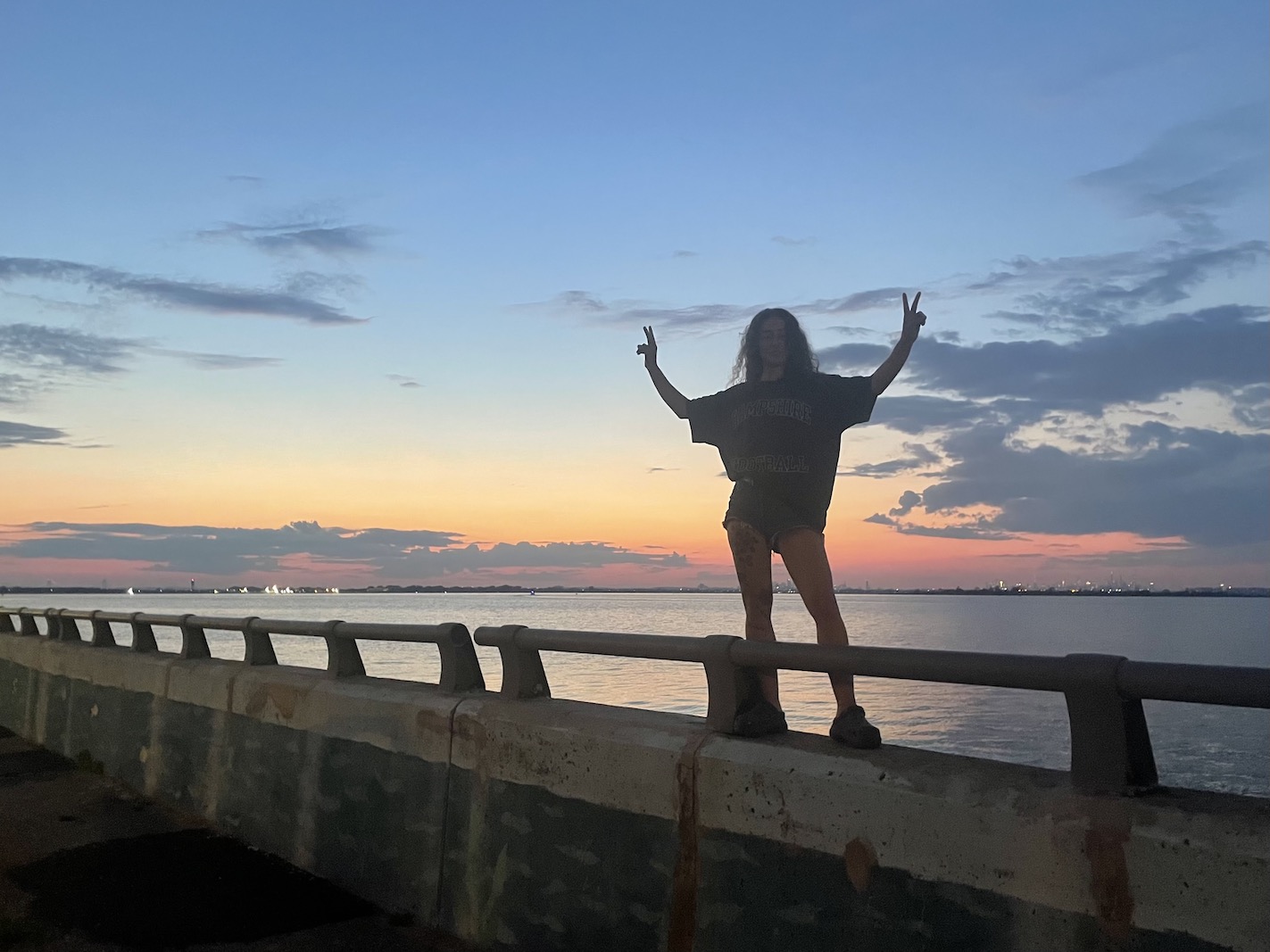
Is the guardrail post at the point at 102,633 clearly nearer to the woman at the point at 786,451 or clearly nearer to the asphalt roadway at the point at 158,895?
the asphalt roadway at the point at 158,895

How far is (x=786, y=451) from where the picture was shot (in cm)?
492

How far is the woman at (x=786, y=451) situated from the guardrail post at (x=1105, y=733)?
4.66 ft

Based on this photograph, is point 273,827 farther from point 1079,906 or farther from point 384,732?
point 1079,906

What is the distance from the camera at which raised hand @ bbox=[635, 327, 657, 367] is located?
570cm

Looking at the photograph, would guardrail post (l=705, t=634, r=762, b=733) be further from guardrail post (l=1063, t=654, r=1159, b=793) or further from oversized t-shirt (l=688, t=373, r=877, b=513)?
guardrail post (l=1063, t=654, r=1159, b=793)

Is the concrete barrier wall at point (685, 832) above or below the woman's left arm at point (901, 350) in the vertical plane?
below

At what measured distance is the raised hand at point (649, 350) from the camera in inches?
224

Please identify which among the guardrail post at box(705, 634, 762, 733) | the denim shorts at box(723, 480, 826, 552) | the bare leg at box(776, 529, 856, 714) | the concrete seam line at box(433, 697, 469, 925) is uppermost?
the denim shorts at box(723, 480, 826, 552)

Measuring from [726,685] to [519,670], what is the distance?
1615 millimetres

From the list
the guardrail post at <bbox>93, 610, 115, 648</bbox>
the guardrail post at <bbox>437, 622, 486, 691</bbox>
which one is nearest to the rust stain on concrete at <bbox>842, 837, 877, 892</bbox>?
the guardrail post at <bbox>437, 622, 486, 691</bbox>

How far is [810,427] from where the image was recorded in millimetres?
4914

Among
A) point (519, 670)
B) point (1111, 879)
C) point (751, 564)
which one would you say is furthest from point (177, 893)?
point (1111, 879)

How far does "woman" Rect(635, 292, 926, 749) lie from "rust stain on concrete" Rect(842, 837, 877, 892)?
2.90 ft

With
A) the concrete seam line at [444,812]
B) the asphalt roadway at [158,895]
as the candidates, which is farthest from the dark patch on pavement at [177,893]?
the concrete seam line at [444,812]
